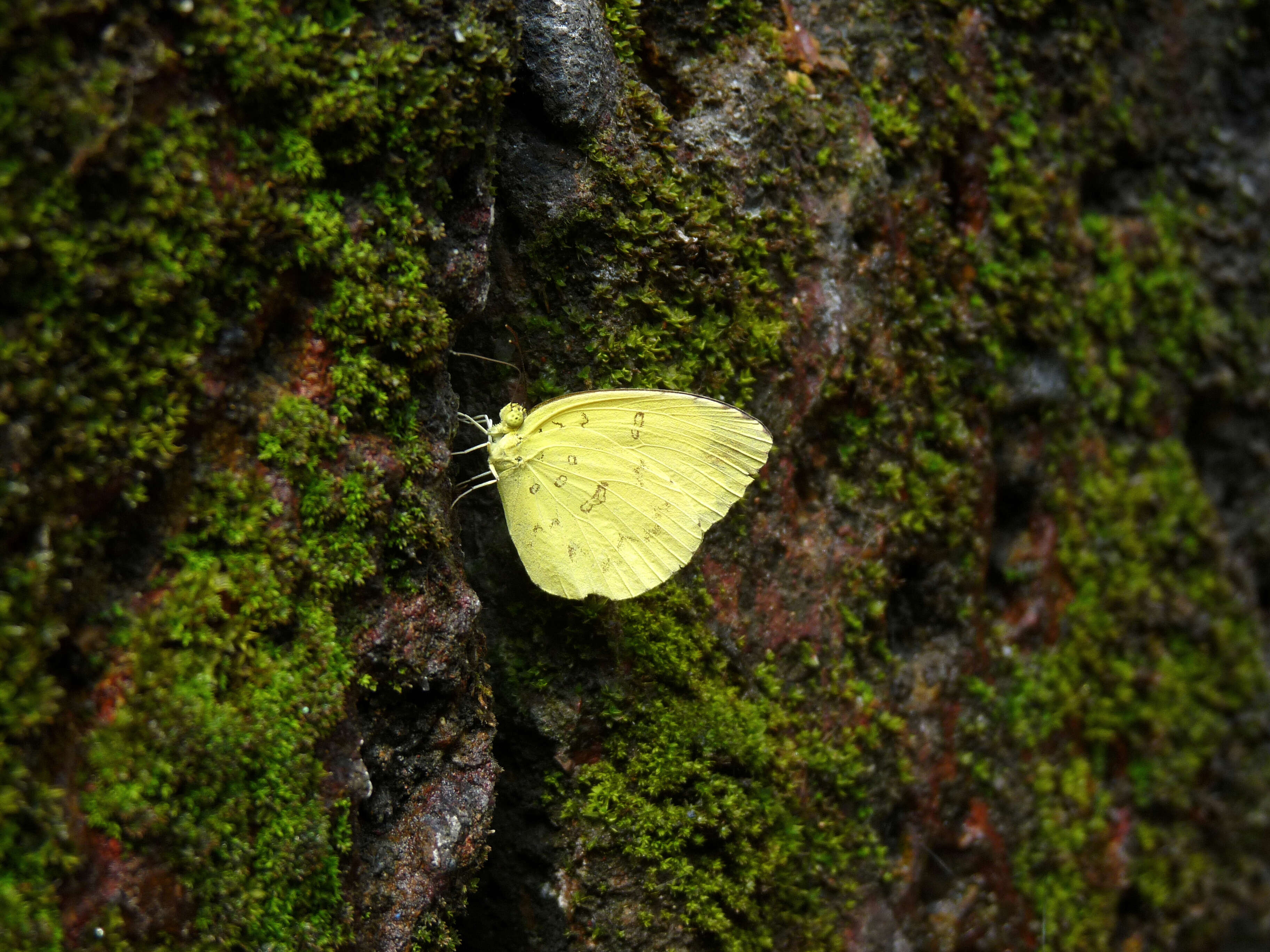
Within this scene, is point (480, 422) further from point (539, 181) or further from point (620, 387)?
point (539, 181)

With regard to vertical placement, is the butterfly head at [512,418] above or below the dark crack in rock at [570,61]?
below

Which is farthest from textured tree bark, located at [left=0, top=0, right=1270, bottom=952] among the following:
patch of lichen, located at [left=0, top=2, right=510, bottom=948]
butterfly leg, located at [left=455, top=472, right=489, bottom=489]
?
butterfly leg, located at [left=455, top=472, right=489, bottom=489]

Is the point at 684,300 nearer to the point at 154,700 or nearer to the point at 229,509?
the point at 229,509

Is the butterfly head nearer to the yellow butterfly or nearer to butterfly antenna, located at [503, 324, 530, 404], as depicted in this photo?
the yellow butterfly

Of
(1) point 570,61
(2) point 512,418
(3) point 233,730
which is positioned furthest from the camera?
(1) point 570,61

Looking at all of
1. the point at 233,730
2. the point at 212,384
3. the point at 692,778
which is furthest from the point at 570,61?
the point at 692,778

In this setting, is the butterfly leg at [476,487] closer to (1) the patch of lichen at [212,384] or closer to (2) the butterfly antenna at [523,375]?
(1) the patch of lichen at [212,384]

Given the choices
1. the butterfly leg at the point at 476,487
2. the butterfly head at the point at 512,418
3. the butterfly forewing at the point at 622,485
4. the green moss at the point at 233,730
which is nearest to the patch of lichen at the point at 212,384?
the green moss at the point at 233,730
